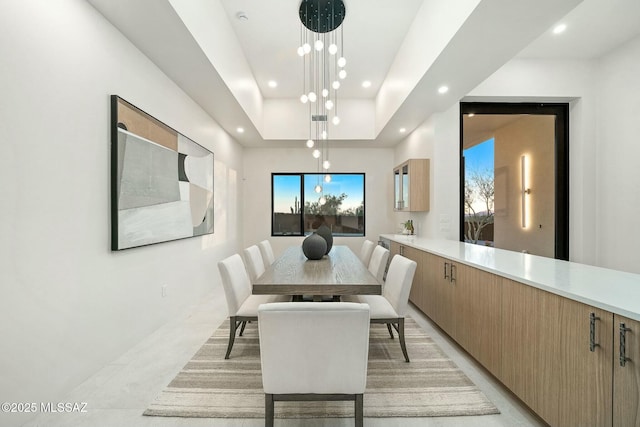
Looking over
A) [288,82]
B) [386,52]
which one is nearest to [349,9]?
[386,52]

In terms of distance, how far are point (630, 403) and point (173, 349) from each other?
286 centimetres

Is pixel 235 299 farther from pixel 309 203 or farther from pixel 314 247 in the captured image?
pixel 309 203

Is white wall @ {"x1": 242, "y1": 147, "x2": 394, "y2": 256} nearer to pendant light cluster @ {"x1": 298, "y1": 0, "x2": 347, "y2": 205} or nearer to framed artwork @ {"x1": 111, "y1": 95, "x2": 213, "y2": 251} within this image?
pendant light cluster @ {"x1": 298, "y1": 0, "x2": 347, "y2": 205}

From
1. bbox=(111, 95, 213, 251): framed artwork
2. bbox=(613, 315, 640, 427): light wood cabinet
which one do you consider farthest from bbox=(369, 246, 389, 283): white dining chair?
bbox=(111, 95, 213, 251): framed artwork

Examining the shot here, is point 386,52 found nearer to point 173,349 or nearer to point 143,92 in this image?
point 143,92

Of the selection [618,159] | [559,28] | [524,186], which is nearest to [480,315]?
[618,159]

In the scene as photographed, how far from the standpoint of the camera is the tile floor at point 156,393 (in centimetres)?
164

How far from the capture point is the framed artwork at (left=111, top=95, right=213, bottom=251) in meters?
2.25

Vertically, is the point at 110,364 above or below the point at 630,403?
below

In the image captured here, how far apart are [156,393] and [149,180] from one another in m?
1.73

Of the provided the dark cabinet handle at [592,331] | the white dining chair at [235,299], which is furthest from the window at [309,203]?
the dark cabinet handle at [592,331]

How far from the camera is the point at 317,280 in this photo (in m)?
2.10

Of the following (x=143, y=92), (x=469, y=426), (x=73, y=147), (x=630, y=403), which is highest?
(x=143, y=92)

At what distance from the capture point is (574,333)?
136 cm
